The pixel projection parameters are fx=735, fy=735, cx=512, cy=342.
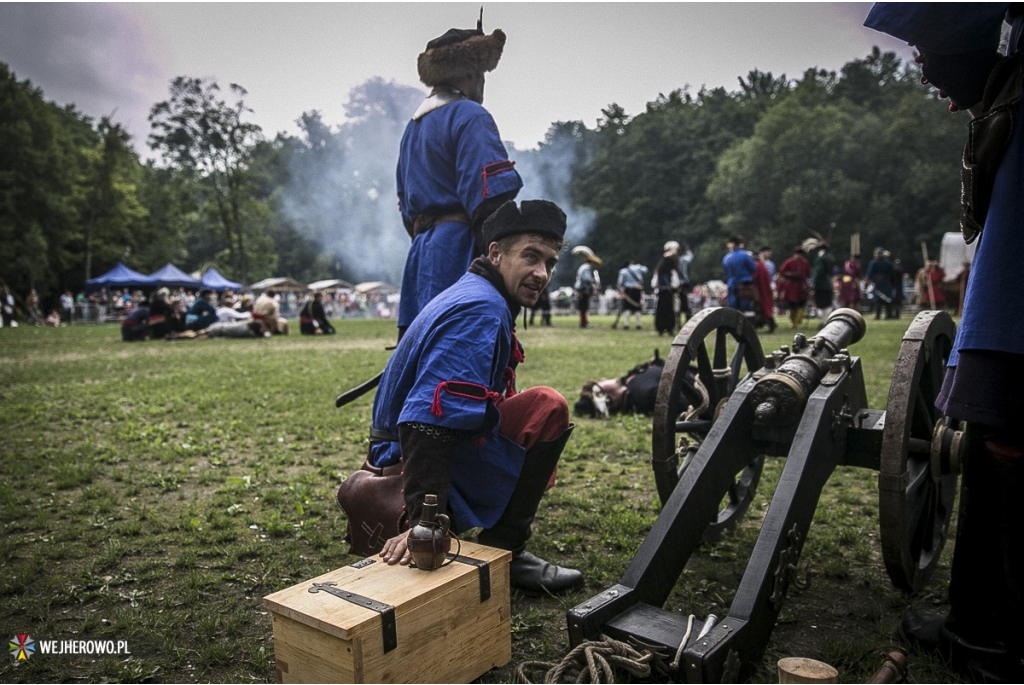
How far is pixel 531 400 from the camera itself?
2.45 m

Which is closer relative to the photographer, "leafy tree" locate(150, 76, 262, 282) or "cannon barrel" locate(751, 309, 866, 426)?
"cannon barrel" locate(751, 309, 866, 426)

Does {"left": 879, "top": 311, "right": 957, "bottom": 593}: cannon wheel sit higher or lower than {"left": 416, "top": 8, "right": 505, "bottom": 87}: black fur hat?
lower

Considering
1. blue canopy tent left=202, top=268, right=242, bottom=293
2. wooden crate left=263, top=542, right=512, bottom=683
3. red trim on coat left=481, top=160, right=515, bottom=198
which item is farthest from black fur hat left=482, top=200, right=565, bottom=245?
blue canopy tent left=202, top=268, right=242, bottom=293

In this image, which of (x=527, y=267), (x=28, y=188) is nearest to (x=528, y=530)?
(x=527, y=267)

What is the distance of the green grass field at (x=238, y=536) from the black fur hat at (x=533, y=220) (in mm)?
1249

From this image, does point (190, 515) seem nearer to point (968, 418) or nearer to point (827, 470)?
point (827, 470)

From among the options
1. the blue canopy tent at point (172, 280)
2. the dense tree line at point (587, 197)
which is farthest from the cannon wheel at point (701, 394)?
the blue canopy tent at point (172, 280)

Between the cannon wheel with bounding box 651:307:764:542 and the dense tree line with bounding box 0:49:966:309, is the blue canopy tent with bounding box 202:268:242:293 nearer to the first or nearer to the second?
the dense tree line with bounding box 0:49:966:309

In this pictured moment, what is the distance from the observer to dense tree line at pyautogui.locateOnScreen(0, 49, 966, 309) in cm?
3200

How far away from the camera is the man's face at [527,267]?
2.33 m

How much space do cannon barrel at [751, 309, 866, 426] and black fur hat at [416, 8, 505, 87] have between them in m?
1.65

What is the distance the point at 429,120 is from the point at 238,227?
126ft

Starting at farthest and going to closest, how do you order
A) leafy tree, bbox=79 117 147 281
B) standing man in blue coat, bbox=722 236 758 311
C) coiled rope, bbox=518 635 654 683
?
→ leafy tree, bbox=79 117 147 281
standing man in blue coat, bbox=722 236 758 311
coiled rope, bbox=518 635 654 683

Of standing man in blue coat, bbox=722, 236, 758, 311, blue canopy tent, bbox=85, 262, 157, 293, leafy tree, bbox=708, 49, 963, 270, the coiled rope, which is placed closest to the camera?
the coiled rope
